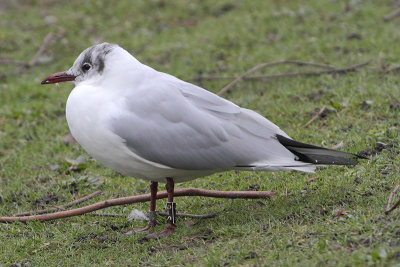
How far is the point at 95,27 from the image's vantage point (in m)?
10.2

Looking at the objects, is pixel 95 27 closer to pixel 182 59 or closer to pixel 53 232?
pixel 182 59

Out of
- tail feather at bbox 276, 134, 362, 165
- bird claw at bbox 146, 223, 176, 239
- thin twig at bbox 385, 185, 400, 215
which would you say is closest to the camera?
thin twig at bbox 385, 185, 400, 215

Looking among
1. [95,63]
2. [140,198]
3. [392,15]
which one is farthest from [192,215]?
[392,15]

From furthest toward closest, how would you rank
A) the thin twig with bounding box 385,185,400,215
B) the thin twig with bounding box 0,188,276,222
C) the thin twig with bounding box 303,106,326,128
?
the thin twig with bounding box 303,106,326,128 < the thin twig with bounding box 0,188,276,222 < the thin twig with bounding box 385,185,400,215

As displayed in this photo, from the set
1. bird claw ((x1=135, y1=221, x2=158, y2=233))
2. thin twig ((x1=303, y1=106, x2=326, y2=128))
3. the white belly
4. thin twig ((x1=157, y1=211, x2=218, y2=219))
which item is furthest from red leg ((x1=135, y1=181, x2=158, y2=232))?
thin twig ((x1=303, y1=106, x2=326, y2=128))

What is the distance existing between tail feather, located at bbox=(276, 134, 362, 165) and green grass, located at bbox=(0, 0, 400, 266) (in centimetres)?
28

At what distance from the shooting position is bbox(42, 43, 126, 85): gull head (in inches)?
172

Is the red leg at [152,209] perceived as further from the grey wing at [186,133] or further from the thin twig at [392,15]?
the thin twig at [392,15]

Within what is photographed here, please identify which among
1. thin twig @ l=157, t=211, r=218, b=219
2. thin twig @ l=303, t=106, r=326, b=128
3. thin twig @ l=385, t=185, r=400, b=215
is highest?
thin twig @ l=303, t=106, r=326, b=128

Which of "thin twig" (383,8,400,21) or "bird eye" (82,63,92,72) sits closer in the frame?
"bird eye" (82,63,92,72)

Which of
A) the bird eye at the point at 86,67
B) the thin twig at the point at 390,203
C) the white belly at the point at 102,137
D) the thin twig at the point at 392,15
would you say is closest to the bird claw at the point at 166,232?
the white belly at the point at 102,137

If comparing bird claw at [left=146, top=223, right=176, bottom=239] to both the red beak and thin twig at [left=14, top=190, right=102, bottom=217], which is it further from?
the red beak

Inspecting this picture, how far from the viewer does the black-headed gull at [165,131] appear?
4082mm

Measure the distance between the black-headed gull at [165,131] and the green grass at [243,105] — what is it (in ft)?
1.27
